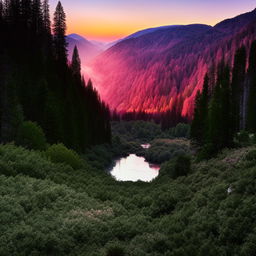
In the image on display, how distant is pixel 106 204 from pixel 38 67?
4127 centimetres

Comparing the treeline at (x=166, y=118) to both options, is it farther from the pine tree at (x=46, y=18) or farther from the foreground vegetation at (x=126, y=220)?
the foreground vegetation at (x=126, y=220)

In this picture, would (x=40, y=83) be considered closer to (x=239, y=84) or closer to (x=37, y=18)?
(x=37, y=18)

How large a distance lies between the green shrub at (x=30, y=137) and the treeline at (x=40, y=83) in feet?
2.69

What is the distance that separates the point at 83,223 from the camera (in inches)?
528

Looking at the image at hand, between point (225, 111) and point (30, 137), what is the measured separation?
19680mm

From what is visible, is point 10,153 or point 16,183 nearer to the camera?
point 16,183

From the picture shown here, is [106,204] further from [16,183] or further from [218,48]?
[218,48]

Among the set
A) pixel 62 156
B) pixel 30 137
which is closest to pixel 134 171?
pixel 30 137

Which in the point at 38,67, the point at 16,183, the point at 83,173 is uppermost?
the point at 38,67

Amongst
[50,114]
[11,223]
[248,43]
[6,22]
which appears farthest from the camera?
[248,43]

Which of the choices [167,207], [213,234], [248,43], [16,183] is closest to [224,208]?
[213,234]

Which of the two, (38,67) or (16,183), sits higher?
(38,67)

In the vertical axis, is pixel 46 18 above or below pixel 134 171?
above

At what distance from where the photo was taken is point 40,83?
1793 inches
